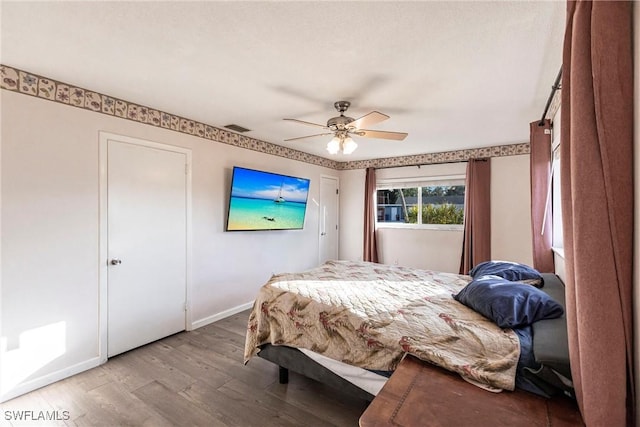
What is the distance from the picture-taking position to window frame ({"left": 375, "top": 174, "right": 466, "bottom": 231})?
16.0 feet

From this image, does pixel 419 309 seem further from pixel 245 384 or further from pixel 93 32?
pixel 93 32

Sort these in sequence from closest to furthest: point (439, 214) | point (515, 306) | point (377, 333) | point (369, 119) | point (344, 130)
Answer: point (515, 306)
point (377, 333)
point (369, 119)
point (344, 130)
point (439, 214)

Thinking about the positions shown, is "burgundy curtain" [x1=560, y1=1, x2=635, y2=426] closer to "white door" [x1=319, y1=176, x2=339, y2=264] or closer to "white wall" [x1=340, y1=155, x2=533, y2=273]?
"white wall" [x1=340, y1=155, x2=533, y2=273]

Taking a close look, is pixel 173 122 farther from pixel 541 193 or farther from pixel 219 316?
pixel 541 193

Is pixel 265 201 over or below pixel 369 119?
below

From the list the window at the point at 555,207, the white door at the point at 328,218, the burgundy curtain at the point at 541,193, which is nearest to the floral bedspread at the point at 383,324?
the burgundy curtain at the point at 541,193

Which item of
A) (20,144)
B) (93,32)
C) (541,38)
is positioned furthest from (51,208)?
(541,38)

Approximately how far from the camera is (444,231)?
4.98m

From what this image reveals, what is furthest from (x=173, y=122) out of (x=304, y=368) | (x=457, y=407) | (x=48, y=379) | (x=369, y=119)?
(x=457, y=407)

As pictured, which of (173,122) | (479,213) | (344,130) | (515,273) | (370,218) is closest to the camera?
(515,273)

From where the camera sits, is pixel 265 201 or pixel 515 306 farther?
pixel 265 201

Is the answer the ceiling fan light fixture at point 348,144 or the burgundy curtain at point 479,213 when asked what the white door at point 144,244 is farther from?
the burgundy curtain at point 479,213

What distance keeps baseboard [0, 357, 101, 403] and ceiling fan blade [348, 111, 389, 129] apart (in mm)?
3158

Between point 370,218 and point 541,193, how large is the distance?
3.11 meters
